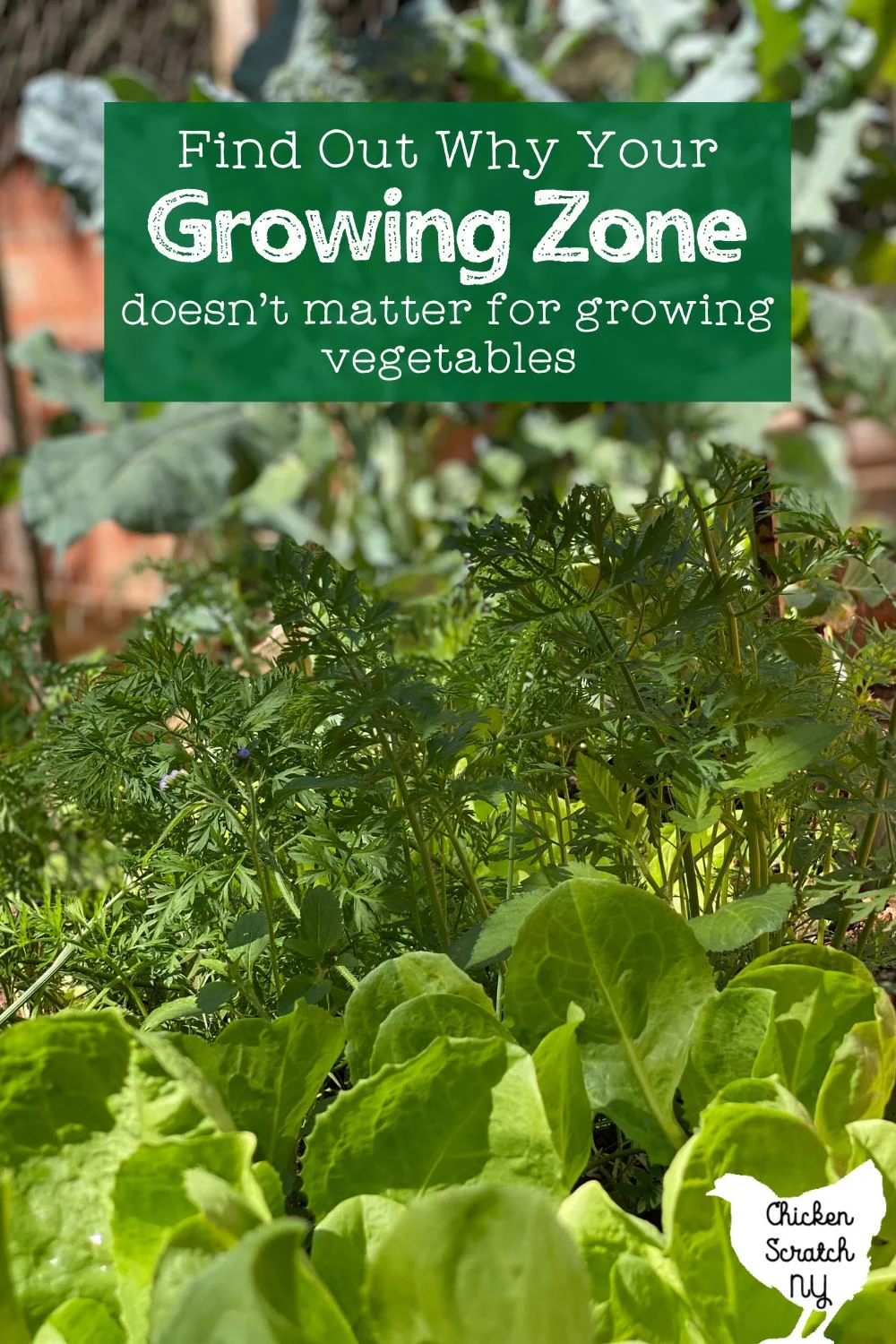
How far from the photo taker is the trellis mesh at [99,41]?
3.12 m

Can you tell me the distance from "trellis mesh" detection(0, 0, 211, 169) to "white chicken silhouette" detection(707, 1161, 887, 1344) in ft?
10.5

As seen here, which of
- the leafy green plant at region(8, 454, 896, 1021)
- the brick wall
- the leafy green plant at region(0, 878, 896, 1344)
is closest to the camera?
the leafy green plant at region(0, 878, 896, 1344)

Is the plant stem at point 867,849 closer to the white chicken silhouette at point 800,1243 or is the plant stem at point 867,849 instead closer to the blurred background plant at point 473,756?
the blurred background plant at point 473,756

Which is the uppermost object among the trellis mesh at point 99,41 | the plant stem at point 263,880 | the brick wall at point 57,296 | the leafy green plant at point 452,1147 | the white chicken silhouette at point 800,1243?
the trellis mesh at point 99,41

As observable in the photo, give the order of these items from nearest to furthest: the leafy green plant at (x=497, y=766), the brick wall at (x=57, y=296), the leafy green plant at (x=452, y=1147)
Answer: the leafy green plant at (x=452, y=1147), the leafy green plant at (x=497, y=766), the brick wall at (x=57, y=296)

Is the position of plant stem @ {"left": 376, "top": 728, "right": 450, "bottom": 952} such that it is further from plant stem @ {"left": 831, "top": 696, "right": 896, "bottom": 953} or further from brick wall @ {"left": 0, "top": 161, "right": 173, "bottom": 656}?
brick wall @ {"left": 0, "top": 161, "right": 173, "bottom": 656}

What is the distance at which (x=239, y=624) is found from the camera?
919 mm

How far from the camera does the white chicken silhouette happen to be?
32 centimetres

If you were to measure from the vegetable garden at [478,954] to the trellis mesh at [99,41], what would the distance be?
2853 mm

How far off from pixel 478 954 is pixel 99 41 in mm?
3235

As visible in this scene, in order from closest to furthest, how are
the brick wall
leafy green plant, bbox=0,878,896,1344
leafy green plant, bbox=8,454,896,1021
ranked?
leafy green plant, bbox=0,878,896,1344 < leafy green plant, bbox=8,454,896,1021 < the brick wall

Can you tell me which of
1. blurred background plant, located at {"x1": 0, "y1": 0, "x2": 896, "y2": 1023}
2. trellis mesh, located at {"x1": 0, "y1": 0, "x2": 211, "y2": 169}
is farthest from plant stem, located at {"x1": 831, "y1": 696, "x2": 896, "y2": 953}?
trellis mesh, located at {"x1": 0, "y1": 0, "x2": 211, "y2": 169}

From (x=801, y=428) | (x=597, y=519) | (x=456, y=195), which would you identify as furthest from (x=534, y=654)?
(x=801, y=428)

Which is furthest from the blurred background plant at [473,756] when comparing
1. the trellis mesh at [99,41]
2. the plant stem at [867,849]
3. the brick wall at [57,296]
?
the trellis mesh at [99,41]
